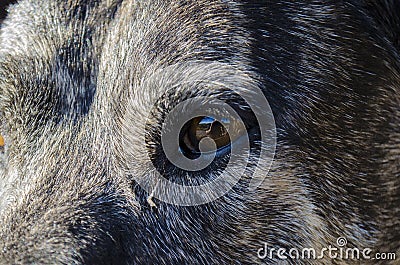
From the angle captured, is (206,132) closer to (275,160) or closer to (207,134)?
(207,134)

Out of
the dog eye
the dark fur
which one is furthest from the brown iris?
the dark fur

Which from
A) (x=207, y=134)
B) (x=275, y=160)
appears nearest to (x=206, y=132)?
(x=207, y=134)

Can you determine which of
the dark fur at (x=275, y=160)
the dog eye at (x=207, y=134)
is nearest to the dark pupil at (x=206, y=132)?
the dog eye at (x=207, y=134)

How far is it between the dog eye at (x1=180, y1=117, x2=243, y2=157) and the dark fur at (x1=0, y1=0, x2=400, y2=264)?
6.8 inches

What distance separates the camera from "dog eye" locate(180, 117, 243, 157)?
2.30 meters

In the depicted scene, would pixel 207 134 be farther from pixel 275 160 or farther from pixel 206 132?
pixel 275 160

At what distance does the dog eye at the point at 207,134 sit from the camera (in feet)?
7.55

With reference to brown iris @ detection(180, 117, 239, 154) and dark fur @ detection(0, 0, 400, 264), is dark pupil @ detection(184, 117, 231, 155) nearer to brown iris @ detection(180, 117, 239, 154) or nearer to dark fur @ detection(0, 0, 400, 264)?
brown iris @ detection(180, 117, 239, 154)

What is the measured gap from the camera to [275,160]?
230cm

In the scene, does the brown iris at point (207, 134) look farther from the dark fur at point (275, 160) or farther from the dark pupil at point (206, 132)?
the dark fur at point (275, 160)

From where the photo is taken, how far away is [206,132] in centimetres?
235

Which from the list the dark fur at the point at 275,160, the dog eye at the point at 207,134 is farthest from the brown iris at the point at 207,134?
the dark fur at the point at 275,160

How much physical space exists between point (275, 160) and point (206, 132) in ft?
0.91

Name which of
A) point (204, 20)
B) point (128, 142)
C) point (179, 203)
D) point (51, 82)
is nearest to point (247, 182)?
point (179, 203)
